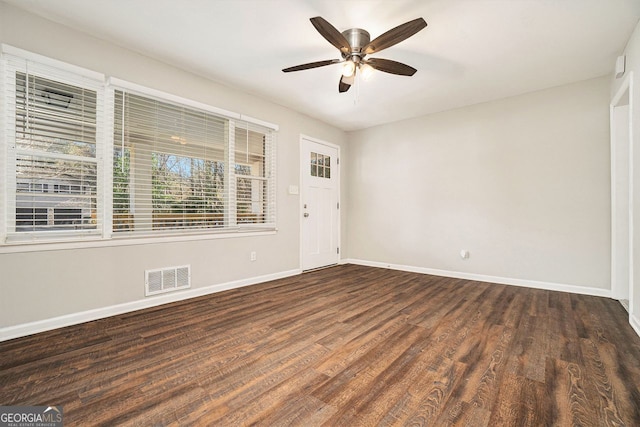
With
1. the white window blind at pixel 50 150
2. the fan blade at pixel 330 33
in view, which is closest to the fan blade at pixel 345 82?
the fan blade at pixel 330 33

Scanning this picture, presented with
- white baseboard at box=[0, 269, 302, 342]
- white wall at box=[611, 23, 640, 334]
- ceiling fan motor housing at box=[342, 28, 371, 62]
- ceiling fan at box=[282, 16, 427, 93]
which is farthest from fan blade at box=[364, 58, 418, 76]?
white baseboard at box=[0, 269, 302, 342]

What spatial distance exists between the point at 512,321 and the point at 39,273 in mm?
4227

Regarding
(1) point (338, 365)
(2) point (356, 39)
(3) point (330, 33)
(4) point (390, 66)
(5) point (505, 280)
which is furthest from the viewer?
(5) point (505, 280)

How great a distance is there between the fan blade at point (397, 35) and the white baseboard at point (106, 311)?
123 inches

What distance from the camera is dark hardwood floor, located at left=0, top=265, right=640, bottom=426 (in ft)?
4.80

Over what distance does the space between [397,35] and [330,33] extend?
53 centimetres

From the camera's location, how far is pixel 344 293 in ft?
11.9

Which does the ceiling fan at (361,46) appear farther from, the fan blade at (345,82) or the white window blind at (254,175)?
the white window blind at (254,175)

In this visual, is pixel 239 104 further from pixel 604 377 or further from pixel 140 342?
pixel 604 377

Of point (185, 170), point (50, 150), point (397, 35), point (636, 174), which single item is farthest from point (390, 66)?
point (50, 150)

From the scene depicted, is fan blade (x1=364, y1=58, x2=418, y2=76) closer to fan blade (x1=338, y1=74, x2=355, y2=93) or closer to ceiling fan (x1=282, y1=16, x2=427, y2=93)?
ceiling fan (x1=282, y1=16, x2=427, y2=93)

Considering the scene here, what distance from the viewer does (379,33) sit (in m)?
2.65

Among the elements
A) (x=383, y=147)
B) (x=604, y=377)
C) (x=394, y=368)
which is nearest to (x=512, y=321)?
(x=604, y=377)

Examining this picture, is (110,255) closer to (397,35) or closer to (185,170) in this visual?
(185,170)
